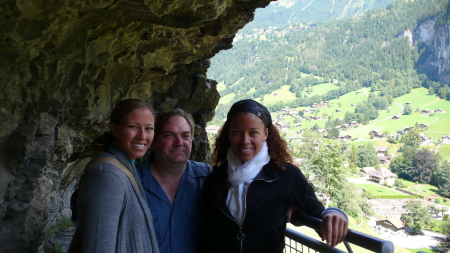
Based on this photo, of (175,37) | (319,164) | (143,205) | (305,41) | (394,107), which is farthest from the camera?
(305,41)

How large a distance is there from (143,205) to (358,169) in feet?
278

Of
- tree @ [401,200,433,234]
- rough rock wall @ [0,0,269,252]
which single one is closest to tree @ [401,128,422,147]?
tree @ [401,200,433,234]

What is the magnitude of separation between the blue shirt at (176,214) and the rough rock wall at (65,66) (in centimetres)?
181

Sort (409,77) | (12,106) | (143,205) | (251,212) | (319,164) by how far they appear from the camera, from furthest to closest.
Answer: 1. (409,77)
2. (319,164)
3. (12,106)
4. (251,212)
5. (143,205)

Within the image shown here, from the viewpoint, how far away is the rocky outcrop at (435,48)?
412 feet

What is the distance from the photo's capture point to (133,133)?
254 cm

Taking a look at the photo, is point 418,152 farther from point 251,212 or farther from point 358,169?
point 251,212

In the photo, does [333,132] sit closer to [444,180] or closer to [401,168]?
[401,168]

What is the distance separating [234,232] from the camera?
8.37 ft

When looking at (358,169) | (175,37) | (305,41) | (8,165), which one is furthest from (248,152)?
(305,41)

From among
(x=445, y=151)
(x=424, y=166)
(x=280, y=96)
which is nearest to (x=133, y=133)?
(x=424, y=166)

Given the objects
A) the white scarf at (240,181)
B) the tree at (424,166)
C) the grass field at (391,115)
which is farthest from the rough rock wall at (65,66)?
the grass field at (391,115)

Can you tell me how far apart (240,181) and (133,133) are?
86 centimetres

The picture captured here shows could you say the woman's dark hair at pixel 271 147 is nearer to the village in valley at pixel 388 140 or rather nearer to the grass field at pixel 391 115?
the village in valley at pixel 388 140
